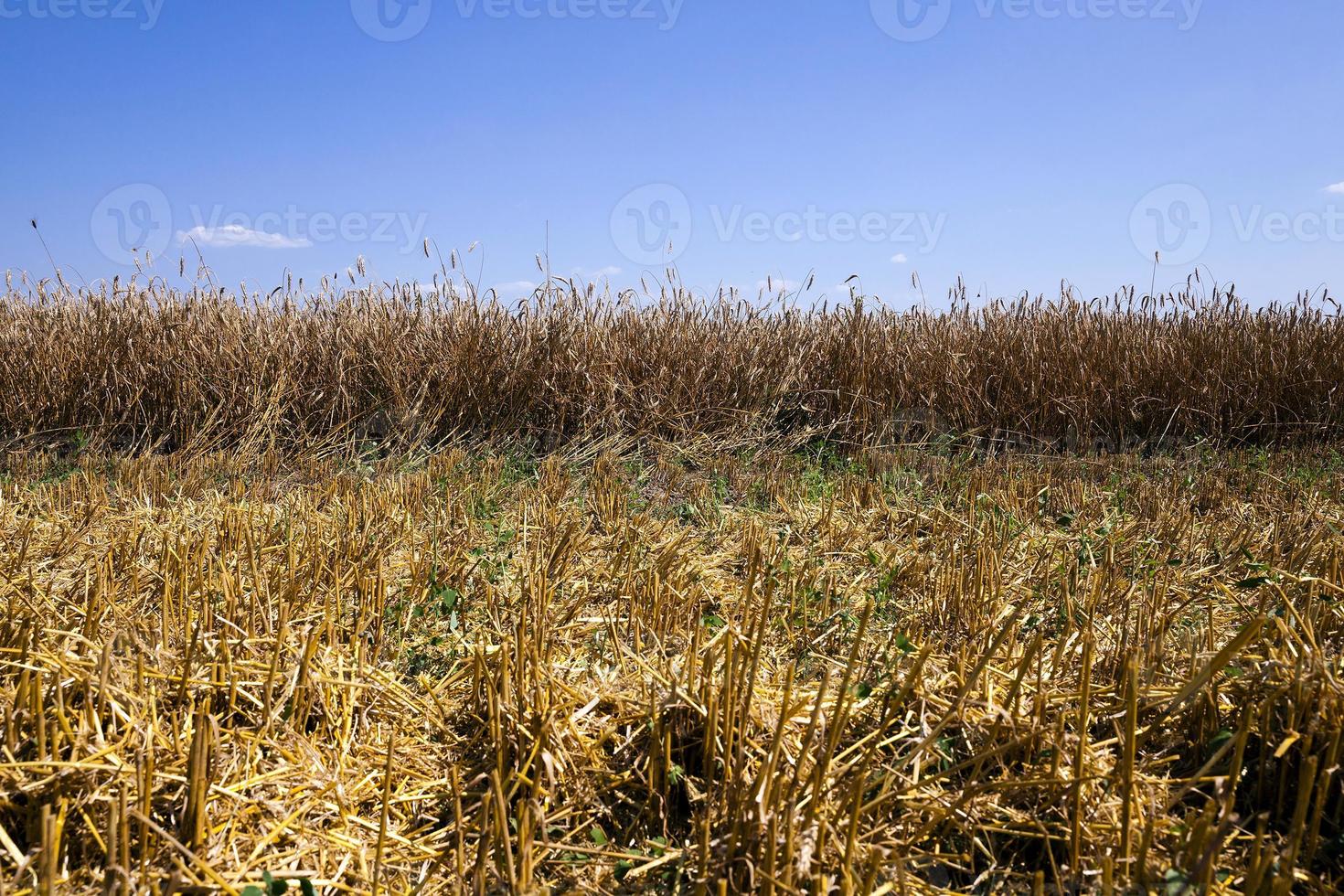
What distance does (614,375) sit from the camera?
596cm

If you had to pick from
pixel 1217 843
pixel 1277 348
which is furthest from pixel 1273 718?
pixel 1277 348

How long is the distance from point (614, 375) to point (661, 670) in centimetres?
408

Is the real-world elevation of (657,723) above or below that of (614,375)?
below

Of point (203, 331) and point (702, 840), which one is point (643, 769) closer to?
point (702, 840)

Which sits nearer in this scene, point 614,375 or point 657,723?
point 657,723

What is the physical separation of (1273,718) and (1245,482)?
3729 millimetres

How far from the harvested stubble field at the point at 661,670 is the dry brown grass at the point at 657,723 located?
0.04 feet

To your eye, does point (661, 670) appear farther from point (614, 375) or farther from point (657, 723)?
point (614, 375)

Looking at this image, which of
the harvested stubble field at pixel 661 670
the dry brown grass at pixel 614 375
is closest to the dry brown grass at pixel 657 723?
the harvested stubble field at pixel 661 670

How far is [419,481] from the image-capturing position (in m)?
4.47

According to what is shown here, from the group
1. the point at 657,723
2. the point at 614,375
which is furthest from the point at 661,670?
the point at 614,375

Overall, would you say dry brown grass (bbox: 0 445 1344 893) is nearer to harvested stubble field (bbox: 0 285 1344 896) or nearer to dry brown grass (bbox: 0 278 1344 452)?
harvested stubble field (bbox: 0 285 1344 896)

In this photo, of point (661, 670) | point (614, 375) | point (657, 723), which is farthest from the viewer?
point (614, 375)

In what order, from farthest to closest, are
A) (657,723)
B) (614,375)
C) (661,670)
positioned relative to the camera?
(614,375) → (661,670) → (657,723)
